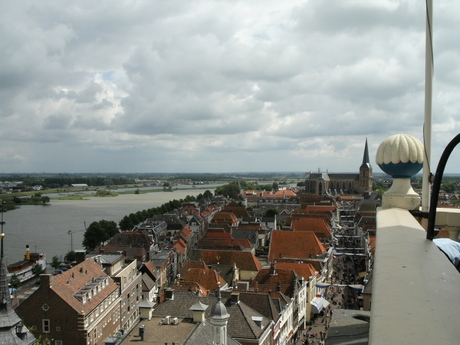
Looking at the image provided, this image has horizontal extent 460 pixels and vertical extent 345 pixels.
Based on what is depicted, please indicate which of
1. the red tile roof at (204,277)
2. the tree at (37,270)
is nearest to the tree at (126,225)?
the tree at (37,270)

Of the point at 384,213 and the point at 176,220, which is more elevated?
the point at 384,213

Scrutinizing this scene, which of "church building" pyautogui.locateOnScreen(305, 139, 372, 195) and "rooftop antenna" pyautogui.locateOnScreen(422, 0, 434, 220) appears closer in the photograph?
"rooftop antenna" pyautogui.locateOnScreen(422, 0, 434, 220)

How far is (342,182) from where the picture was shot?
535 ft

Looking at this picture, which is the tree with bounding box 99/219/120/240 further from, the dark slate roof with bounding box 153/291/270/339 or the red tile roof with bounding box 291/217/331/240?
the dark slate roof with bounding box 153/291/270/339

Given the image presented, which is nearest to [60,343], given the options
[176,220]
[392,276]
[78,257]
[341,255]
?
[78,257]

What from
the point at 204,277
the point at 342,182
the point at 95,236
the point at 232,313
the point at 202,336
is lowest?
the point at 95,236

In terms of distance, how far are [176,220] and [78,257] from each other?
1573 inches

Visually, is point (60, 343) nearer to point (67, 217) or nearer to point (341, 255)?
point (341, 255)

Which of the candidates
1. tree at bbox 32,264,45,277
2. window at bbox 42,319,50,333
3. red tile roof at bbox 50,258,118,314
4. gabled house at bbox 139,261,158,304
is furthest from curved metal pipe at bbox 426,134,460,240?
tree at bbox 32,264,45,277

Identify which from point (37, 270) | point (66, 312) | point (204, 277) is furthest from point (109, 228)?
point (66, 312)

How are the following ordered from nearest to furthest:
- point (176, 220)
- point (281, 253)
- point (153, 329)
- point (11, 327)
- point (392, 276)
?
point (392, 276) < point (11, 327) < point (153, 329) < point (281, 253) < point (176, 220)

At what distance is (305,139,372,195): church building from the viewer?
148 metres

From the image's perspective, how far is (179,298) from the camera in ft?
79.8

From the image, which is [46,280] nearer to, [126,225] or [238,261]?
[238,261]
